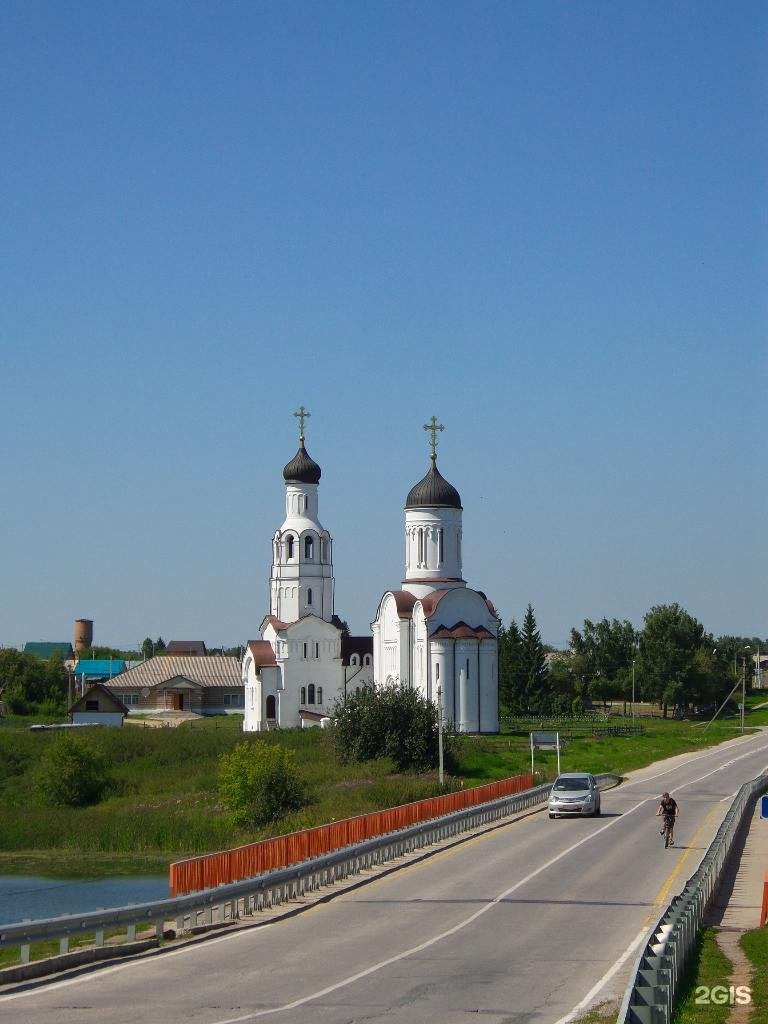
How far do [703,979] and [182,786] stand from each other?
4796 cm

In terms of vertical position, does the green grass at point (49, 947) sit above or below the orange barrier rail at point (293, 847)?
below

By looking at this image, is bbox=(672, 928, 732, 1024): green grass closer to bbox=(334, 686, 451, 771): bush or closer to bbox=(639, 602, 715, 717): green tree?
bbox=(334, 686, 451, 771): bush

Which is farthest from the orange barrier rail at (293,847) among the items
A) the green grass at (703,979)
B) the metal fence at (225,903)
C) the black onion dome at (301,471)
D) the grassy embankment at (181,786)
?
the black onion dome at (301,471)

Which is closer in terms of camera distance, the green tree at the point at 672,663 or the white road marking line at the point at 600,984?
the white road marking line at the point at 600,984

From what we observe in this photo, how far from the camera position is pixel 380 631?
7831 cm

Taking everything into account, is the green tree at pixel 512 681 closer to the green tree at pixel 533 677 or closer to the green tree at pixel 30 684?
the green tree at pixel 533 677

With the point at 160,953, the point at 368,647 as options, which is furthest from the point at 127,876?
the point at 368,647

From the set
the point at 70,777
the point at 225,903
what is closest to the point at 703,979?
the point at 225,903

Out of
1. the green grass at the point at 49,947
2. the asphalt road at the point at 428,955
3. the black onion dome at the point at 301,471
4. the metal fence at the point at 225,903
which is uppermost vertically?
the black onion dome at the point at 301,471

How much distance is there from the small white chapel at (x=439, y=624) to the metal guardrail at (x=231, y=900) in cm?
3954

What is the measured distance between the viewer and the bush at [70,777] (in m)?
60.2

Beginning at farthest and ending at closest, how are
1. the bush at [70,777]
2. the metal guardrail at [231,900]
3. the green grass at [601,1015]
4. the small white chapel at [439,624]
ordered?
the small white chapel at [439,624]
the bush at [70,777]
the metal guardrail at [231,900]
the green grass at [601,1015]

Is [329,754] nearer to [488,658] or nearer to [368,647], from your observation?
[488,658]

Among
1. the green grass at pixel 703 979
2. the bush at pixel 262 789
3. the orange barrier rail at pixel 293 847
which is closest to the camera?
the green grass at pixel 703 979
